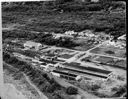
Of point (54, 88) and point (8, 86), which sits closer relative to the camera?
point (54, 88)

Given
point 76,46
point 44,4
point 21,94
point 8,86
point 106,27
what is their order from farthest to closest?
point 8,86 → point 21,94 → point 44,4 → point 76,46 → point 106,27

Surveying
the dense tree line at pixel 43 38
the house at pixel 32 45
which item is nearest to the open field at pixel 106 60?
the dense tree line at pixel 43 38

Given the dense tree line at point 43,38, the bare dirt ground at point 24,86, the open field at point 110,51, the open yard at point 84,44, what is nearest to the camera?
the open field at point 110,51

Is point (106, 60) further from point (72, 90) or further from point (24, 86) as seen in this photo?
point (24, 86)

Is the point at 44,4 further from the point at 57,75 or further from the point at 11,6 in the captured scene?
the point at 57,75

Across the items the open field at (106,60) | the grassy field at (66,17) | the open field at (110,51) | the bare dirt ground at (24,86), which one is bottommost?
the bare dirt ground at (24,86)

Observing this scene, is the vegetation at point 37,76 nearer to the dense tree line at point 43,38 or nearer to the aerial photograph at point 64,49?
the aerial photograph at point 64,49

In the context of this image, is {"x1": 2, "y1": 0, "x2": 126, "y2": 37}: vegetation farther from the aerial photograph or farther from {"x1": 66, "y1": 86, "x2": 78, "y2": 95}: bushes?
Answer: {"x1": 66, "y1": 86, "x2": 78, "y2": 95}: bushes

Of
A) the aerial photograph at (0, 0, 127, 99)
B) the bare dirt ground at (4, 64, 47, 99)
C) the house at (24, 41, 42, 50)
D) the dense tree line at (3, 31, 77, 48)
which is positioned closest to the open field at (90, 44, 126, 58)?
the aerial photograph at (0, 0, 127, 99)

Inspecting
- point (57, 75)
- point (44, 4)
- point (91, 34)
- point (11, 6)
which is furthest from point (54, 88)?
point (11, 6)
